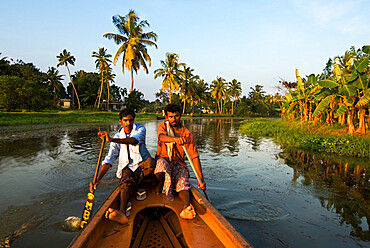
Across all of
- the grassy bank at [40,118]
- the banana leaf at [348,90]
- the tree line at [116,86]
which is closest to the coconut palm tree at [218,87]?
the tree line at [116,86]

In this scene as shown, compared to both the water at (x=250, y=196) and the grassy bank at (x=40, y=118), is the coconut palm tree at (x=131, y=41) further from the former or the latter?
the water at (x=250, y=196)

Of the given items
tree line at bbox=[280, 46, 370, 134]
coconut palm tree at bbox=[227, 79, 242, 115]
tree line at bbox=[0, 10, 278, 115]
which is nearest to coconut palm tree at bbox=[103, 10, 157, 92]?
tree line at bbox=[0, 10, 278, 115]

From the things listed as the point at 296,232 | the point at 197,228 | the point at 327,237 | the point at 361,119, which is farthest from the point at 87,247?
the point at 361,119

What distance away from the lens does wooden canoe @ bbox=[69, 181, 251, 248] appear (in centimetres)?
217

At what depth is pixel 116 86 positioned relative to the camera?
184ft

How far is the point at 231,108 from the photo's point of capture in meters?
57.4

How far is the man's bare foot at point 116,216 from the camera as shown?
247 centimetres

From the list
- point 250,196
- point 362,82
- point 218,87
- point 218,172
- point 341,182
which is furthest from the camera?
point 218,87

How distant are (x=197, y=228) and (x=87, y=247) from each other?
112 centimetres

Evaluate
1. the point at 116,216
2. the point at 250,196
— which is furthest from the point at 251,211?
the point at 116,216

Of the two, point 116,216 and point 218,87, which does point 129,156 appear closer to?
point 116,216

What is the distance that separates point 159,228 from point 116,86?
56.5 meters

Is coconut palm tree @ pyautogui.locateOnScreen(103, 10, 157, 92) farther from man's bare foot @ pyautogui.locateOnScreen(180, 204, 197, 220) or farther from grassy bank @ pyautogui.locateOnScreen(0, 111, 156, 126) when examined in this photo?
man's bare foot @ pyautogui.locateOnScreen(180, 204, 197, 220)

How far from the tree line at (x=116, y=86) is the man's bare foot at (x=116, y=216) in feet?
57.1
